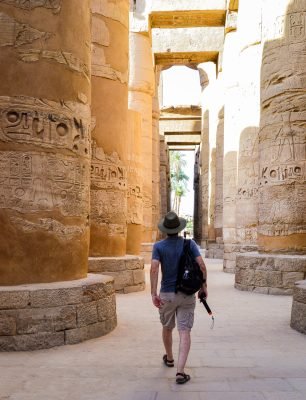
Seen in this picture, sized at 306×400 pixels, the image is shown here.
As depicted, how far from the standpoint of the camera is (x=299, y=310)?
20.1ft

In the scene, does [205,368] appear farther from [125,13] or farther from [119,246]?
[125,13]

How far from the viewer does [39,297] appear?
16.5 feet

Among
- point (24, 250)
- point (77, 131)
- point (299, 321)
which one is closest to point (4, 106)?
point (77, 131)

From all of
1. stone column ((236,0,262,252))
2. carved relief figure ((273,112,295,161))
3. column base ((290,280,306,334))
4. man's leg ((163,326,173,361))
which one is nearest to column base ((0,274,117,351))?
man's leg ((163,326,173,361))

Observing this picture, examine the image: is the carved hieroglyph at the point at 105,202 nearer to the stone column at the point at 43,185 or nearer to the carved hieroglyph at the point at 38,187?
the stone column at the point at 43,185

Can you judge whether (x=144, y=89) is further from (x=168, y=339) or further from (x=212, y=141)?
(x=168, y=339)

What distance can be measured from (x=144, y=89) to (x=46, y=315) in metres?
13.3

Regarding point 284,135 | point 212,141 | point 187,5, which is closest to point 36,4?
point 284,135

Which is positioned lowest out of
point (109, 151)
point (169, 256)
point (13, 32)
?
point (169, 256)

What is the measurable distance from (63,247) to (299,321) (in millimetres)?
2916

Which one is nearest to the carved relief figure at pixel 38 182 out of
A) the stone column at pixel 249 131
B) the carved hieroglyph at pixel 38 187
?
the carved hieroglyph at pixel 38 187

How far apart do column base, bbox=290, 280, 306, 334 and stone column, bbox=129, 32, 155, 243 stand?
11.3m

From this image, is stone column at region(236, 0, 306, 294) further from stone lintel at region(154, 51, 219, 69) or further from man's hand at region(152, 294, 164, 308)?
stone lintel at region(154, 51, 219, 69)

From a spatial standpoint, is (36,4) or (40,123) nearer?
(40,123)
